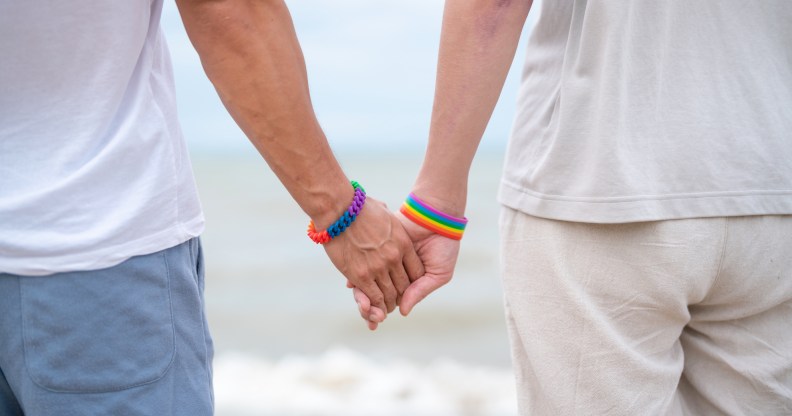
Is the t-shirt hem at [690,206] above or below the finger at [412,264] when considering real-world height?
above

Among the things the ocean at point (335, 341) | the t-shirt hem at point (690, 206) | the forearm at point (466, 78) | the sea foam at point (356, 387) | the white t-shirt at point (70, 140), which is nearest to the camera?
the white t-shirt at point (70, 140)

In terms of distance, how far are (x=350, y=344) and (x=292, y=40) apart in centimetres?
570

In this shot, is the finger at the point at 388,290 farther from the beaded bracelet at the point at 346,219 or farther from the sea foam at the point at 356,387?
the sea foam at the point at 356,387

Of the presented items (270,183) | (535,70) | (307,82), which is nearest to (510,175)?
(535,70)

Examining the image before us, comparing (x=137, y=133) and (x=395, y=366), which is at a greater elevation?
(x=137, y=133)

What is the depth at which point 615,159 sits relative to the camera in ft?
5.35

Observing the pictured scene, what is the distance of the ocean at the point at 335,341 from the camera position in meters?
5.69

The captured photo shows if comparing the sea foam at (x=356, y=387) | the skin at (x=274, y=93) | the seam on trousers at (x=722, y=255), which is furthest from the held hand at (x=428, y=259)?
the sea foam at (x=356, y=387)

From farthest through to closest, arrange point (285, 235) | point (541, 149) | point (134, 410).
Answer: point (285, 235) → point (541, 149) → point (134, 410)

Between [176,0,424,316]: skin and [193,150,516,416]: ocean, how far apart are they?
144 inches

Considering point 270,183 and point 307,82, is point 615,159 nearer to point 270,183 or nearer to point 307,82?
point 307,82

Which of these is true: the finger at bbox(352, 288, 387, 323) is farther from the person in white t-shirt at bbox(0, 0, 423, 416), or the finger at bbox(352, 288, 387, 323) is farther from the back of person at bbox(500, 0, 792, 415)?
the person in white t-shirt at bbox(0, 0, 423, 416)

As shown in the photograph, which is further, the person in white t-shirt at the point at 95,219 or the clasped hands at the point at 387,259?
the clasped hands at the point at 387,259

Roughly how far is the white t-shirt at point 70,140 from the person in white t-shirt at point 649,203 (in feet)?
2.58
